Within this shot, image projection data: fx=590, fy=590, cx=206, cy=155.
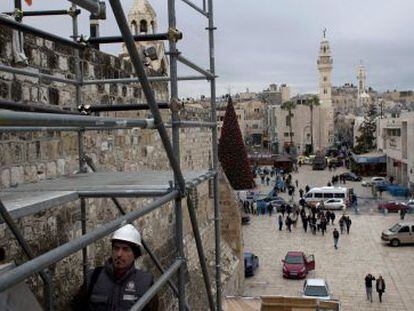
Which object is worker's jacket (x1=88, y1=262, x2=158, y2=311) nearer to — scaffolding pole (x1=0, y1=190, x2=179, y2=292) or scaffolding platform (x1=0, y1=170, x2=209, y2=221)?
scaffolding platform (x1=0, y1=170, x2=209, y2=221)

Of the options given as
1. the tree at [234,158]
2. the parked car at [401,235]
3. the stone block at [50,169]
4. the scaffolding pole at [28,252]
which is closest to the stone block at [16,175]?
the stone block at [50,169]

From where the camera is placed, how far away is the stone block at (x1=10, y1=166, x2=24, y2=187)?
402cm

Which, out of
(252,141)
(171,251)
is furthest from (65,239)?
(252,141)

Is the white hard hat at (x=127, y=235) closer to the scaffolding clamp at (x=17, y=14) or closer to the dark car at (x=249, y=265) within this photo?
the scaffolding clamp at (x=17, y=14)

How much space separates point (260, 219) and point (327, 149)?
48.1 metres

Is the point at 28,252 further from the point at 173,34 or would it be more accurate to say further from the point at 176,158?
the point at 173,34

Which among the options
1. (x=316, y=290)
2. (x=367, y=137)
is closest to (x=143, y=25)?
(x=316, y=290)

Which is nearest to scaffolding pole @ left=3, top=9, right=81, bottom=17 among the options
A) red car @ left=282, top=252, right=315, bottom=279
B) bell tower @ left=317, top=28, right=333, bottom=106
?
red car @ left=282, top=252, right=315, bottom=279

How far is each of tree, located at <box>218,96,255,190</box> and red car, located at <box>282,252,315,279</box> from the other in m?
17.3

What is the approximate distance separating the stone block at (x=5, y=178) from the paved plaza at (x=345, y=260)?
1408 centimetres

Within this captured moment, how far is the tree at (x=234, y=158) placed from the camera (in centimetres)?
3762

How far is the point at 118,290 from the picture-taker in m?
2.93

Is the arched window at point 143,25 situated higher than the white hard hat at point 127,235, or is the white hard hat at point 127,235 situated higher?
the arched window at point 143,25

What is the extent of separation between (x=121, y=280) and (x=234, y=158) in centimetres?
3466
